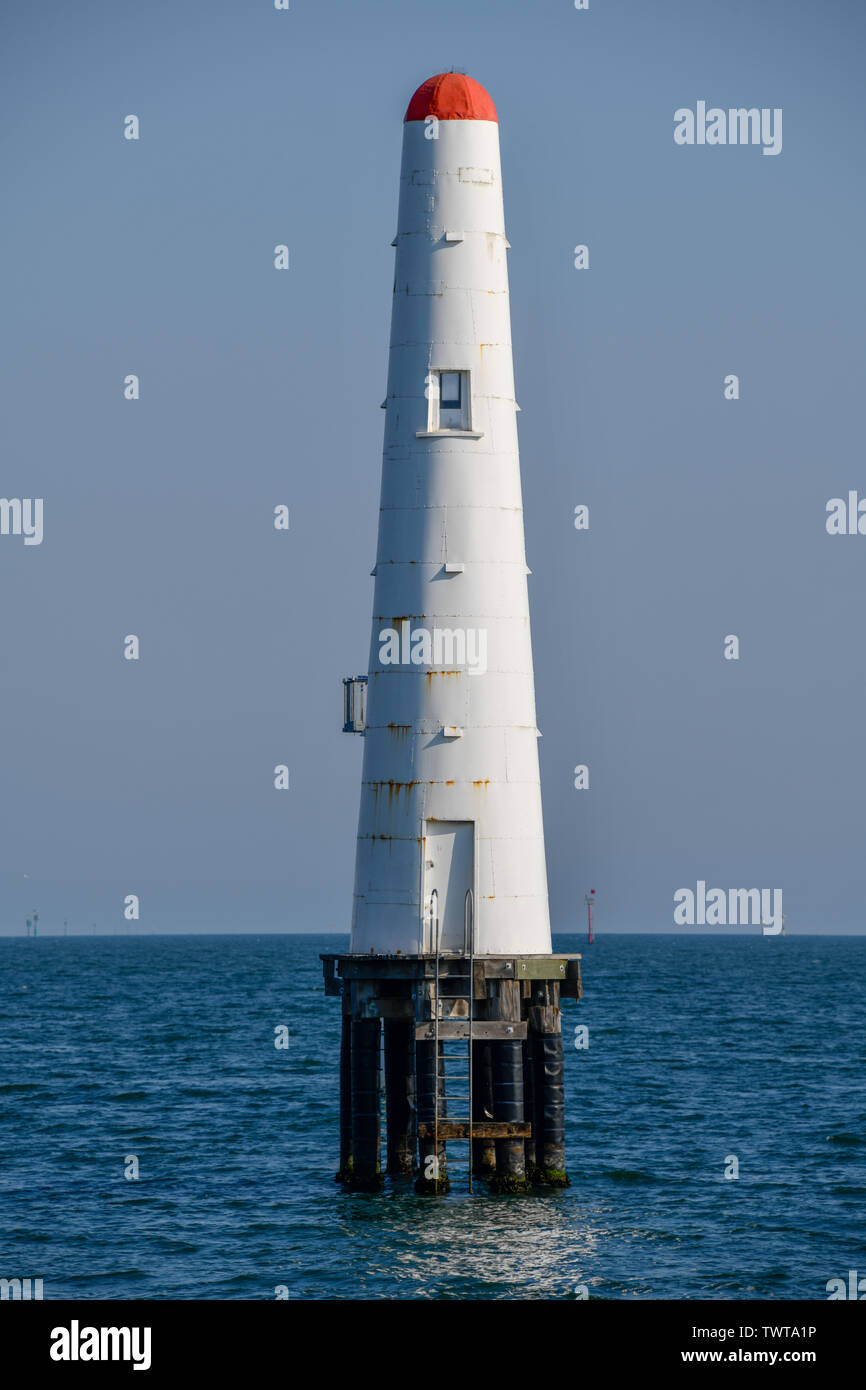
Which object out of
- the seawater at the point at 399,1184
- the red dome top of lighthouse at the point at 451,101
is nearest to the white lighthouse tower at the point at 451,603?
the red dome top of lighthouse at the point at 451,101

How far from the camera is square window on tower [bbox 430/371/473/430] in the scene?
120 feet

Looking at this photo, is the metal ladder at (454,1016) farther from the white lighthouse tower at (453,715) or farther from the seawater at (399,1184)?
the seawater at (399,1184)

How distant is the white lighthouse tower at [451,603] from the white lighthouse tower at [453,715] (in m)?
0.03

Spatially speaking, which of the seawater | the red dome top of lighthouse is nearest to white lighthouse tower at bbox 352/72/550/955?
the red dome top of lighthouse

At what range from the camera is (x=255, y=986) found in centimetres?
14288

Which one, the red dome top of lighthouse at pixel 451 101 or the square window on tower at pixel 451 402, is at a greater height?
the red dome top of lighthouse at pixel 451 101

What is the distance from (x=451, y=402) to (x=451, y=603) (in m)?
3.98

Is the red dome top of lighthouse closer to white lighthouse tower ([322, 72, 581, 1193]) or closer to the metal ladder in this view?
white lighthouse tower ([322, 72, 581, 1193])

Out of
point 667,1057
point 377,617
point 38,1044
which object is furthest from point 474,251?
point 38,1044

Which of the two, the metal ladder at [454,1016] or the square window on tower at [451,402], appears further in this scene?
the square window on tower at [451,402]

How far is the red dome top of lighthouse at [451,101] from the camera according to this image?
36.7m

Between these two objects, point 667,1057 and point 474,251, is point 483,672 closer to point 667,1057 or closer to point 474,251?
point 474,251

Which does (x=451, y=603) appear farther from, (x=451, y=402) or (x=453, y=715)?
(x=451, y=402)
